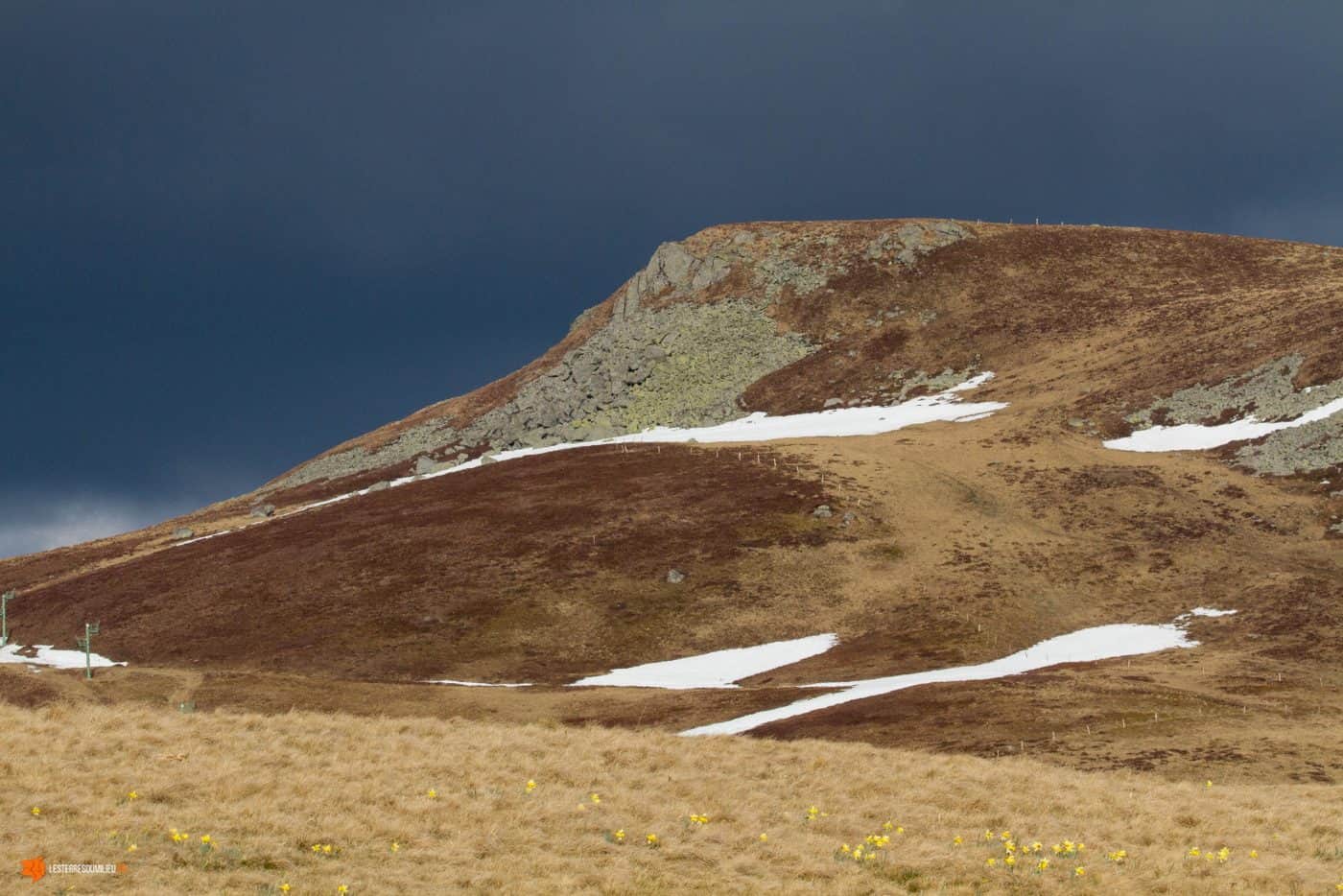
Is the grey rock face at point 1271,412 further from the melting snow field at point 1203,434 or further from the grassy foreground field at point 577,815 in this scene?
the grassy foreground field at point 577,815

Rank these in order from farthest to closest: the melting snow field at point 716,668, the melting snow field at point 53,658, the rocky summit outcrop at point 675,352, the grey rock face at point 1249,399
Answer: the rocky summit outcrop at point 675,352 < the grey rock face at point 1249,399 < the melting snow field at point 53,658 < the melting snow field at point 716,668

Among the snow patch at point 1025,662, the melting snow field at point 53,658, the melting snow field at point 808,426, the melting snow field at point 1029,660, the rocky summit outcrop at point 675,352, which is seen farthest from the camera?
the rocky summit outcrop at point 675,352

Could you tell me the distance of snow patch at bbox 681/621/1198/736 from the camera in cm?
4584

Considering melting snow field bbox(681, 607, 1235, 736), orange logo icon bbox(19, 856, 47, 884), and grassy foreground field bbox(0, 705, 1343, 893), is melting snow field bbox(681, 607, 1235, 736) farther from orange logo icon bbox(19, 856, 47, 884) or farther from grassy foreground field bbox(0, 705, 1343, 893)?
orange logo icon bbox(19, 856, 47, 884)

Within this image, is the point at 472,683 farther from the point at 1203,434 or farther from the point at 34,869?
the point at 1203,434

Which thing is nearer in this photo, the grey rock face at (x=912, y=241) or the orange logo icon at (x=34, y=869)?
the orange logo icon at (x=34, y=869)

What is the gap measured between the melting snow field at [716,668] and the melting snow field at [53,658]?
31.0 meters

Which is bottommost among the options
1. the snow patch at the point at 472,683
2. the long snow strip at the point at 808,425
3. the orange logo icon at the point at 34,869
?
the orange logo icon at the point at 34,869

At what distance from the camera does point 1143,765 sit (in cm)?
2992

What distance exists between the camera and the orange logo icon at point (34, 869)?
14.8 metres

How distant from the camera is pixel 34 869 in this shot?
48.9 ft

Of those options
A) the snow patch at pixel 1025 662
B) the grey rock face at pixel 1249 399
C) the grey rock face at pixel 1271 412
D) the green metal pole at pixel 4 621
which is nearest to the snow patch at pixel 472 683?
the snow patch at pixel 1025 662

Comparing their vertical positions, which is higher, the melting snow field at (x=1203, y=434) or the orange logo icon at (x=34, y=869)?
the melting snow field at (x=1203, y=434)

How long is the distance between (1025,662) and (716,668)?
51.9ft
